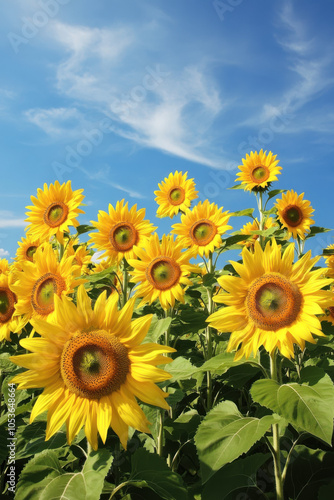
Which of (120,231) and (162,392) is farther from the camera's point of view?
(120,231)

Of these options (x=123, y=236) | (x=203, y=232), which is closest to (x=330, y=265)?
(x=203, y=232)

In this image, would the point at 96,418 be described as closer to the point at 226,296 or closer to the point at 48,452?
the point at 48,452

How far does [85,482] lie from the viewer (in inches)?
97.0

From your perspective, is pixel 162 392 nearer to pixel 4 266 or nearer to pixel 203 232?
pixel 203 232

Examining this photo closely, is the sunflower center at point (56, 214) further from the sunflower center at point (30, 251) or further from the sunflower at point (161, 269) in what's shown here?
the sunflower center at point (30, 251)

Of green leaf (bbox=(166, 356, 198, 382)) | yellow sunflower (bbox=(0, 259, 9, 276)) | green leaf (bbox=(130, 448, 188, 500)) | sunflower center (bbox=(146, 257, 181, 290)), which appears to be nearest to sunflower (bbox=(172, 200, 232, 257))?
sunflower center (bbox=(146, 257, 181, 290))

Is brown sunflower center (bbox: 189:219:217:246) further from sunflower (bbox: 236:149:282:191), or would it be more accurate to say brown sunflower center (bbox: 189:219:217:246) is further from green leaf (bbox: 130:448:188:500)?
green leaf (bbox: 130:448:188:500)

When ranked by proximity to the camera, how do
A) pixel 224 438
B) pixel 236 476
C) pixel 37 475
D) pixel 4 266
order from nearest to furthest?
pixel 37 475 < pixel 224 438 < pixel 236 476 < pixel 4 266

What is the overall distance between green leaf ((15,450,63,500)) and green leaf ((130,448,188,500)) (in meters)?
0.51

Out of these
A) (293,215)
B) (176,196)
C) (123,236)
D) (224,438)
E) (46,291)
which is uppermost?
(176,196)

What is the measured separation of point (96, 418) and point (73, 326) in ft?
1.83

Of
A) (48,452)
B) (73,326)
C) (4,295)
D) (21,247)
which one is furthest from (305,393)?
(21,247)

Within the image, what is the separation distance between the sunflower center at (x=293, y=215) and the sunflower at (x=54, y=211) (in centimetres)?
436

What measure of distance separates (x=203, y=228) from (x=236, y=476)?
4.19 meters
